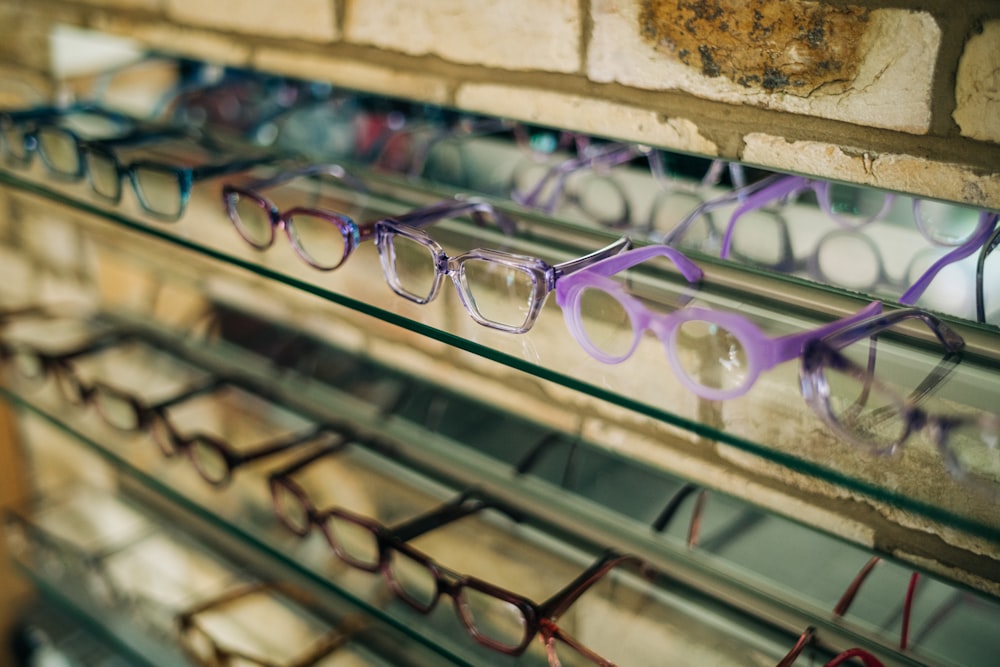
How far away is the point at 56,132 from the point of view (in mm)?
917

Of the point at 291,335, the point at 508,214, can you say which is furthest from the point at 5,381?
the point at 508,214

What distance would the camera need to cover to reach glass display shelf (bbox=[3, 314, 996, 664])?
0.68m

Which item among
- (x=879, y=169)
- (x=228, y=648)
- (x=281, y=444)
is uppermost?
(x=879, y=169)

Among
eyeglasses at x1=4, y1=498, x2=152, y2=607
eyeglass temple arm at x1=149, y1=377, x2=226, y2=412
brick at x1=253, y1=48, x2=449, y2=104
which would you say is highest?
brick at x1=253, y1=48, x2=449, y2=104

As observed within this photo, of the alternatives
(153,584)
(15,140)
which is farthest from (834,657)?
(15,140)

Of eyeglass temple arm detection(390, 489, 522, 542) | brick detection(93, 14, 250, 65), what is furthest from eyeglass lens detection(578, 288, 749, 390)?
brick detection(93, 14, 250, 65)

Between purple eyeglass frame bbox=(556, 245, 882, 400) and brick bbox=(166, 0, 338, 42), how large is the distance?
1.41 feet

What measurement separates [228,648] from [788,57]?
0.91 m

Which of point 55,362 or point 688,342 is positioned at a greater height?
point 688,342

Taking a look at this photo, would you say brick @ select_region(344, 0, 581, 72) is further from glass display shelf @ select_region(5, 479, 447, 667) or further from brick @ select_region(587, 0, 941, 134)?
glass display shelf @ select_region(5, 479, 447, 667)

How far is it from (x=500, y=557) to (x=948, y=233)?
0.50 metres

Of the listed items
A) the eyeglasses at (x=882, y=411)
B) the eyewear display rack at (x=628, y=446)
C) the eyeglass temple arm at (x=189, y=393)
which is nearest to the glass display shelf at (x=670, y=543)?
the eyewear display rack at (x=628, y=446)

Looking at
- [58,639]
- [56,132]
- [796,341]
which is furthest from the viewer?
[58,639]

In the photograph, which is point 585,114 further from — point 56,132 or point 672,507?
point 56,132
